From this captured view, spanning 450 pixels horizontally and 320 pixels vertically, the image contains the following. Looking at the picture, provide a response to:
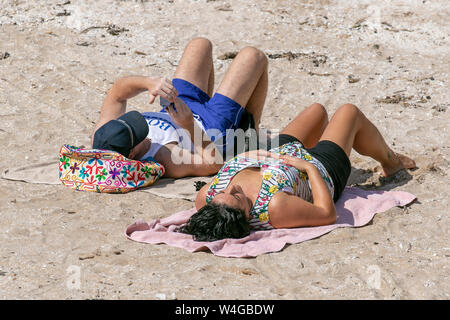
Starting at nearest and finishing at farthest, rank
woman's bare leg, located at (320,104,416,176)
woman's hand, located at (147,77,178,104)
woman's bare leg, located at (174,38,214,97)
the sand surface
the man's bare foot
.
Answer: the sand surface < woman's hand, located at (147,77,178,104) < woman's bare leg, located at (320,104,416,176) < the man's bare foot < woman's bare leg, located at (174,38,214,97)

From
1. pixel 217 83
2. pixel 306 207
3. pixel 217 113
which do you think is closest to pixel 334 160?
pixel 306 207

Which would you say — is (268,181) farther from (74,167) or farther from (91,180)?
(74,167)

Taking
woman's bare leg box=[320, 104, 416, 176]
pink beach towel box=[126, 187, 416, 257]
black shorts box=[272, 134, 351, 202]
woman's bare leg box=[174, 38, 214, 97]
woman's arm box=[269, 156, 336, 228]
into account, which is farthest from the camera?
woman's bare leg box=[174, 38, 214, 97]

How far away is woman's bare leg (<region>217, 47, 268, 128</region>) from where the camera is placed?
16.3 ft

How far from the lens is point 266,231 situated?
3.88 metres

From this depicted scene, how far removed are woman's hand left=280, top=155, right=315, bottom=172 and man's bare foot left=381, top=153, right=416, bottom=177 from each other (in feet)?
3.49

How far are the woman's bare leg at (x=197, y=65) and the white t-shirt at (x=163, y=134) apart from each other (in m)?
0.39

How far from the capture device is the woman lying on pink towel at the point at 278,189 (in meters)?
3.75

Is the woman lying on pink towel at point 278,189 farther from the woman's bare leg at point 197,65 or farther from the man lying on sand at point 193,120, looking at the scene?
the woman's bare leg at point 197,65

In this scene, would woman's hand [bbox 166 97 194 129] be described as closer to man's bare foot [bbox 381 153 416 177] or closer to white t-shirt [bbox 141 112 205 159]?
white t-shirt [bbox 141 112 205 159]

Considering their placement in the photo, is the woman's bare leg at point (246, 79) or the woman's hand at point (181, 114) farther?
the woman's bare leg at point (246, 79)

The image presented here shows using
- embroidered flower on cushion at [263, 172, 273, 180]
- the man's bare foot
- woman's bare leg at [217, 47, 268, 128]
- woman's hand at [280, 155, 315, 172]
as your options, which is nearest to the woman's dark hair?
embroidered flower on cushion at [263, 172, 273, 180]

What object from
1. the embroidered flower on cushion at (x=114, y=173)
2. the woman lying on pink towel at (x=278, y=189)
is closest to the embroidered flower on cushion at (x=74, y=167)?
the embroidered flower on cushion at (x=114, y=173)
